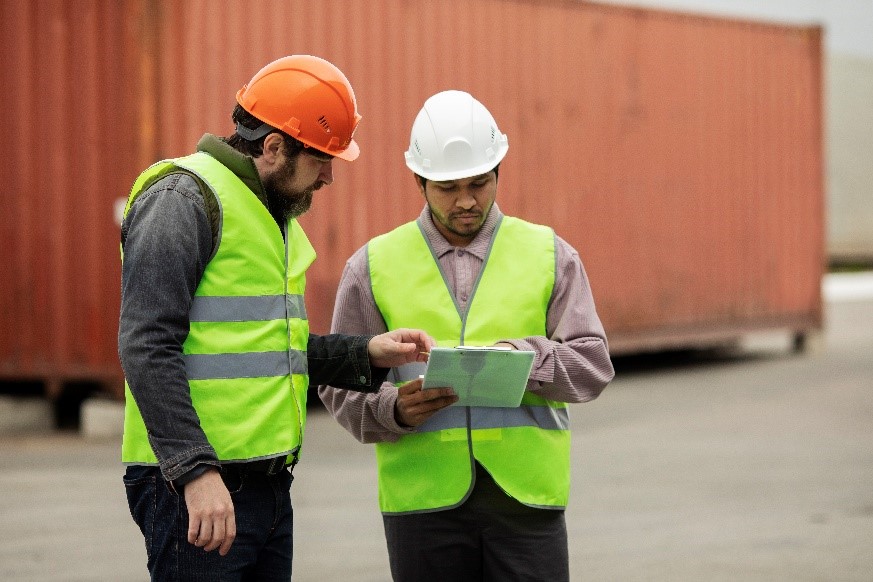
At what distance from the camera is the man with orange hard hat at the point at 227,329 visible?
8.86 feet

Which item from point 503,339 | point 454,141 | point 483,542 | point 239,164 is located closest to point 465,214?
point 454,141

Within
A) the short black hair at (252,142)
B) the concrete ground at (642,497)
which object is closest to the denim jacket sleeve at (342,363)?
the short black hair at (252,142)

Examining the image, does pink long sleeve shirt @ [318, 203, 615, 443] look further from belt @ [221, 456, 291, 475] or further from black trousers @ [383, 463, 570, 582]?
belt @ [221, 456, 291, 475]

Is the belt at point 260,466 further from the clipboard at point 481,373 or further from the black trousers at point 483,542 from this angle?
the black trousers at point 483,542

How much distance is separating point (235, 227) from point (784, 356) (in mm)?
14038

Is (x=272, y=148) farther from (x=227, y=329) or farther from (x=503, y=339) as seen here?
(x=503, y=339)

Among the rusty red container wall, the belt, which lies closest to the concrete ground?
the rusty red container wall

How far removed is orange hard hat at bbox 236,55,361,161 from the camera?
3012mm

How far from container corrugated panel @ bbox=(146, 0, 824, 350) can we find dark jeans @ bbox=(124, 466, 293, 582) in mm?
7069

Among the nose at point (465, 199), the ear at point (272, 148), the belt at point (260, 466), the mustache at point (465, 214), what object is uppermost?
the ear at point (272, 148)

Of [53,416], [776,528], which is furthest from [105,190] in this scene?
[776,528]

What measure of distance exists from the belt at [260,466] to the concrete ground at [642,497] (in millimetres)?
3010

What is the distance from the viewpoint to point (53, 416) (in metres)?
10.4

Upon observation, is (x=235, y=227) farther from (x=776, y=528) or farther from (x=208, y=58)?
(x=208, y=58)
